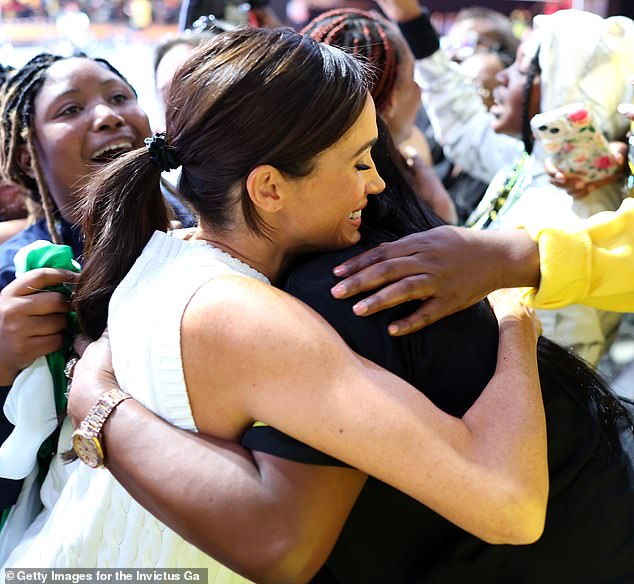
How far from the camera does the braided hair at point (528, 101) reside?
2.37 meters

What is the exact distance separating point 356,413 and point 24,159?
1360 mm

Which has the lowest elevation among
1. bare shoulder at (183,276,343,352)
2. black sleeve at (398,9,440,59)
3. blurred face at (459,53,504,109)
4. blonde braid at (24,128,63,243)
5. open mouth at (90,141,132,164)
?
blurred face at (459,53,504,109)

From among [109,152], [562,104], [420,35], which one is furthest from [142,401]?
[420,35]

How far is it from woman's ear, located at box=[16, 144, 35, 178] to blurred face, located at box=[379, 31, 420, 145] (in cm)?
97

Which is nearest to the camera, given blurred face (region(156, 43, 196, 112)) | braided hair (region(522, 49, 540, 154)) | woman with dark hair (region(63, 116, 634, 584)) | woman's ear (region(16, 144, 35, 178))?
woman with dark hair (region(63, 116, 634, 584))

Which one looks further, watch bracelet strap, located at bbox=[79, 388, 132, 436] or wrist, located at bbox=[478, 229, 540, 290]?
wrist, located at bbox=[478, 229, 540, 290]

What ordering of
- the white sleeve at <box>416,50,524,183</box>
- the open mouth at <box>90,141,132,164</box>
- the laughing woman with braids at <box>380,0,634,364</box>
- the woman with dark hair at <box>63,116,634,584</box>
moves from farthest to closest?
1. the white sleeve at <box>416,50,524,183</box>
2. the laughing woman with braids at <box>380,0,634,364</box>
3. the open mouth at <box>90,141,132,164</box>
4. the woman with dark hair at <box>63,116,634,584</box>

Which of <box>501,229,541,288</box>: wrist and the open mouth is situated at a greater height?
<box>501,229,541,288</box>: wrist

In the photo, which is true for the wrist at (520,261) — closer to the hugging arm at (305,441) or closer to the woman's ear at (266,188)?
the hugging arm at (305,441)

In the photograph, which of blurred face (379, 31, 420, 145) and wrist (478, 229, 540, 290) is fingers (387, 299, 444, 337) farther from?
blurred face (379, 31, 420, 145)

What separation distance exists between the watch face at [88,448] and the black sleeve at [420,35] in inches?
86.8

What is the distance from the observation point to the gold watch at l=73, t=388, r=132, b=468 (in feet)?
3.79

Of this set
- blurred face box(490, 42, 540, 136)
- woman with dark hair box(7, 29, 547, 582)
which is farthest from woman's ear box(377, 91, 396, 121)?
woman with dark hair box(7, 29, 547, 582)

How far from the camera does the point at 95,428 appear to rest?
1155 mm
